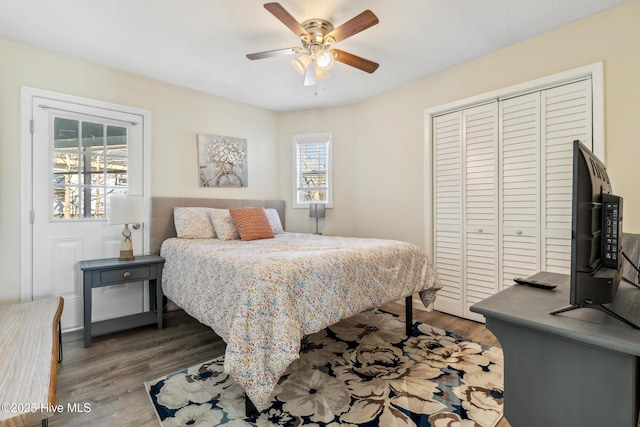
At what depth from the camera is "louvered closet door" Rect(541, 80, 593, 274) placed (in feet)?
7.80

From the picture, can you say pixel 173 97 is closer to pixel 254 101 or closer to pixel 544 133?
pixel 254 101

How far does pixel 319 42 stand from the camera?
7.41 ft

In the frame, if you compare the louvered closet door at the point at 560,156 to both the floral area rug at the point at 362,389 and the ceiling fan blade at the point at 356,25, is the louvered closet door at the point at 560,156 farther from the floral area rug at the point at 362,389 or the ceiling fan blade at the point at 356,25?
the ceiling fan blade at the point at 356,25

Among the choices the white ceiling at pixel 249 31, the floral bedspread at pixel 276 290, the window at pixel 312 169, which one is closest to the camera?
the floral bedspread at pixel 276 290

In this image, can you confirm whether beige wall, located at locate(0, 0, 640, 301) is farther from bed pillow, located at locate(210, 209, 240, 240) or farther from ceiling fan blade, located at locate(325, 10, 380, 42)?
ceiling fan blade, located at locate(325, 10, 380, 42)

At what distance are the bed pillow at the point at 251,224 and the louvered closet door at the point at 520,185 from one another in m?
2.33

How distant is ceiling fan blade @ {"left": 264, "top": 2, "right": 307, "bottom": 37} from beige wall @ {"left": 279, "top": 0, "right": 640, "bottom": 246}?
182cm

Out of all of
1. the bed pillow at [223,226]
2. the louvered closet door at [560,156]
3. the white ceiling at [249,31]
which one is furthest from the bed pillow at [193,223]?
the louvered closet door at [560,156]

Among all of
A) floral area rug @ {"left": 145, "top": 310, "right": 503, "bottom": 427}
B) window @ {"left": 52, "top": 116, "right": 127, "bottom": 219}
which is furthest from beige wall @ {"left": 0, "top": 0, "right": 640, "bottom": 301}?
floral area rug @ {"left": 145, "top": 310, "right": 503, "bottom": 427}

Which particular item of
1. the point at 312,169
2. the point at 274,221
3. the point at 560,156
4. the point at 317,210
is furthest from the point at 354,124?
the point at 560,156

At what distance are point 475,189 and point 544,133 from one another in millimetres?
723

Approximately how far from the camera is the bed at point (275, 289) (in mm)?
1541

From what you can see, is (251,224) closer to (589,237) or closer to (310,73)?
(310,73)

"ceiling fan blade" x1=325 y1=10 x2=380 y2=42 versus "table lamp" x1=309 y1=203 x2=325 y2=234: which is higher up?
"ceiling fan blade" x1=325 y1=10 x2=380 y2=42
